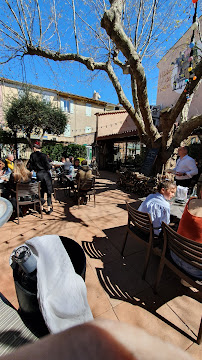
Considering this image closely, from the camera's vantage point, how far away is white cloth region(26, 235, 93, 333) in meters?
0.96

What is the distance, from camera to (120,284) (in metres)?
1.93

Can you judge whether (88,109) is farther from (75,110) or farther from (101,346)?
(101,346)

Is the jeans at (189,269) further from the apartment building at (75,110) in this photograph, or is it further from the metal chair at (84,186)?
the apartment building at (75,110)

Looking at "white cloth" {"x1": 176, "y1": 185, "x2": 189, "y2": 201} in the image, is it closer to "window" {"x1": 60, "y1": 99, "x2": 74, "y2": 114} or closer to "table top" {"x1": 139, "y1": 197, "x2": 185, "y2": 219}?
"table top" {"x1": 139, "y1": 197, "x2": 185, "y2": 219}

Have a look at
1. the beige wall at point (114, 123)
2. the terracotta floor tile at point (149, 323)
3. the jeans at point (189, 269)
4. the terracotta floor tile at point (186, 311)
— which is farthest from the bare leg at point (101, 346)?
the beige wall at point (114, 123)

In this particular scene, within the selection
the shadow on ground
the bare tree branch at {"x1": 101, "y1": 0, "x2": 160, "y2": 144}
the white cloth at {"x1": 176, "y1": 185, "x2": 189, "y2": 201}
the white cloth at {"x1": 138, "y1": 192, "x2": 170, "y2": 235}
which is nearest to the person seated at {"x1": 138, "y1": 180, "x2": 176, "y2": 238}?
the white cloth at {"x1": 138, "y1": 192, "x2": 170, "y2": 235}

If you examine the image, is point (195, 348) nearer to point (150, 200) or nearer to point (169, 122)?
point (150, 200)

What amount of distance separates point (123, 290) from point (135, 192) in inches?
189

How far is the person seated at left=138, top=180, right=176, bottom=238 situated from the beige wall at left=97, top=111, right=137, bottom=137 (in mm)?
14800

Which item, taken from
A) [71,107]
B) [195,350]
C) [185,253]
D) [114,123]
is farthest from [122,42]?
[71,107]

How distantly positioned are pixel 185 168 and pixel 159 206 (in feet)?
7.26

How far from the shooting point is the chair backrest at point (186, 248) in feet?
4.55

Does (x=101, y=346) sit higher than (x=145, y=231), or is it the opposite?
(x=101, y=346)

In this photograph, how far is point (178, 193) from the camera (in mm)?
2916
